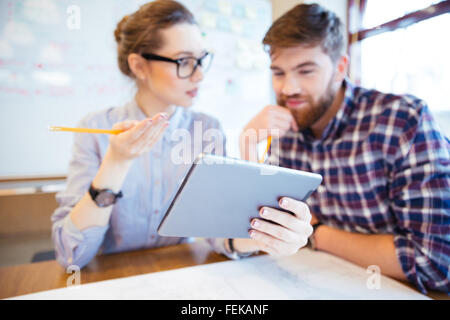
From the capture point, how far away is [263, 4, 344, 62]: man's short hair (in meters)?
0.78

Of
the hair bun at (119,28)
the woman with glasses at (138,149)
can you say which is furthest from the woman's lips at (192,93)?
the hair bun at (119,28)

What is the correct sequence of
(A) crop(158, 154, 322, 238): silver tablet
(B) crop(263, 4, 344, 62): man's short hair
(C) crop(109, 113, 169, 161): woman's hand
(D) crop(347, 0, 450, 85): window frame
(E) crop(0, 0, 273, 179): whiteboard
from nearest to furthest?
(A) crop(158, 154, 322, 238): silver tablet
(C) crop(109, 113, 169, 161): woman's hand
(B) crop(263, 4, 344, 62): man's short hair
(D) crop(347, 0, 450, 85): window frame
(E) crop(0, 0, 273, 179): whiteboard

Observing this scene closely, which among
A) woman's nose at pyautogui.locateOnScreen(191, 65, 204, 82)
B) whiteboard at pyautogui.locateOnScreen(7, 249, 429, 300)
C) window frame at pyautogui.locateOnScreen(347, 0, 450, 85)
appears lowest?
whiteboard at pyautogui.locateOnScreen(7, 249, 429, 300)

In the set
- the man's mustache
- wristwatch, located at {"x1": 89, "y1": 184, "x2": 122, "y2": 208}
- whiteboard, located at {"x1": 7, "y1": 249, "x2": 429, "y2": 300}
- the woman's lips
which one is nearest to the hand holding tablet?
whiteboard, located at {"x1": 7, "y1": 249, "x2": 429, "y2": 300}

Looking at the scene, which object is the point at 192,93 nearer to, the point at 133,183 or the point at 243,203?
the point at 133,183

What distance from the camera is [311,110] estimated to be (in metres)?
0.86

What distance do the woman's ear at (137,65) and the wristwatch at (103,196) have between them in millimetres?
311

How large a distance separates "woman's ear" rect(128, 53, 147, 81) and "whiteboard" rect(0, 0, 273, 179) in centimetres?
31

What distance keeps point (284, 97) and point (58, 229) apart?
0.73m

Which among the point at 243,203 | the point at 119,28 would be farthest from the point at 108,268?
the point at 119,28

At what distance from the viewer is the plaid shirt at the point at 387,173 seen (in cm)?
55

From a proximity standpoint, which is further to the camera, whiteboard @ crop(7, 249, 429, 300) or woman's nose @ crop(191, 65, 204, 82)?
woman's nose @ crop(191, 65, 204, 82)

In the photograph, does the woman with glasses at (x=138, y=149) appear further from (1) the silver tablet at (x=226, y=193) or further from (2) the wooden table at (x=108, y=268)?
(1) the silver tablet at (x=226, y=193)

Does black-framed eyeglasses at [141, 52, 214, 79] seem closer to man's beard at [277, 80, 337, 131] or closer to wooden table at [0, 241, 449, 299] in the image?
man's beard at [277, 80, 337, 131]
